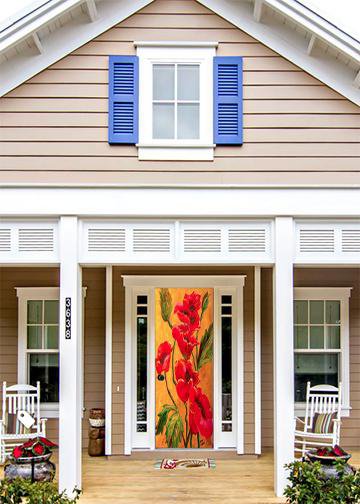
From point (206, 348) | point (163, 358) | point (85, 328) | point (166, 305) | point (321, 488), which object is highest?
point (166, 305)

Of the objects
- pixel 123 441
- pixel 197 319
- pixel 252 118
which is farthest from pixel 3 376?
pixel 252 118

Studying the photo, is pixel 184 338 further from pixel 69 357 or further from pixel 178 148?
pixel 178 148

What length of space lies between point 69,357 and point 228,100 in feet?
10.9

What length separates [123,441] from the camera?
9.38m

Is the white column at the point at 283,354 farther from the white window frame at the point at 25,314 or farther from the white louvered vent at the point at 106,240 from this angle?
Result: the white window frame at the point at 25,314

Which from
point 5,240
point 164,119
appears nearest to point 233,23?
point 164,119

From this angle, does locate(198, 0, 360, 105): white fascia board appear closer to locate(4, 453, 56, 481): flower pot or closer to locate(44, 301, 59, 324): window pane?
locate(44, 301, 59, 324): window pane

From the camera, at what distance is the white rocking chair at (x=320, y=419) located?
8898 millimetres

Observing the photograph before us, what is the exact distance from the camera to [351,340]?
983 centimetres

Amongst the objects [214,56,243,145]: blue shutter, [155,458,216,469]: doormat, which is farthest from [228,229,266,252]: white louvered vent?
[155,458,216,469]: doormat

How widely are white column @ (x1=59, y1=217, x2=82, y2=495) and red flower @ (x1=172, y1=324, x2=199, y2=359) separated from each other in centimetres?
235

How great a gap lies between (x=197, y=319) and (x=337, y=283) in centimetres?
203

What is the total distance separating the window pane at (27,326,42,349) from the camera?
32.6ft

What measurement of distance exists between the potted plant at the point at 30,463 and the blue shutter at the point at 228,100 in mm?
3898
